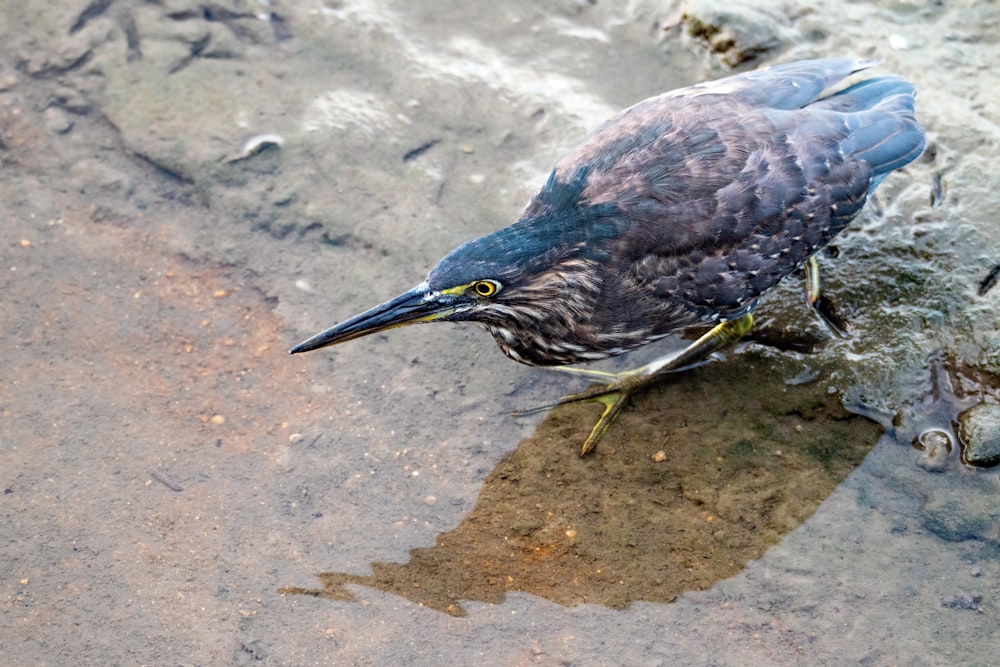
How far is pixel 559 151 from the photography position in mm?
5469

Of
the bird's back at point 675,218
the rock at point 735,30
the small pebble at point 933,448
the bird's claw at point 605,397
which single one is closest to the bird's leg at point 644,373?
the bird's claw at point 605,397

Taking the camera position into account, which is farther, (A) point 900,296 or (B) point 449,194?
(B) point 449,194

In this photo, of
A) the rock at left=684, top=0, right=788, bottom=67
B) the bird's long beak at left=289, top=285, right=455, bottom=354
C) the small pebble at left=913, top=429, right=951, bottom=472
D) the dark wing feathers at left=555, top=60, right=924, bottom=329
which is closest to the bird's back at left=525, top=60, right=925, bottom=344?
the dark wing feathers at left=555, top=60, right=924, bottom=329

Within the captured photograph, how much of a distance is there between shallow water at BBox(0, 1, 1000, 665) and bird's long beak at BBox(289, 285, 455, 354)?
1.79ft

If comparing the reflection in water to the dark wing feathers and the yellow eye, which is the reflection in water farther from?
the yellow eye

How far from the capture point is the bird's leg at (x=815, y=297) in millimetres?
4812

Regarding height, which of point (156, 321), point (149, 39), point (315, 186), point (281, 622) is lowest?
point (281, 622)

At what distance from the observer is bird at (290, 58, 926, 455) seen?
4.11 metres

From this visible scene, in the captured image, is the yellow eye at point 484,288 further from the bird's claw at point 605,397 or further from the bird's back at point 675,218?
the bird's claw at point 605,397

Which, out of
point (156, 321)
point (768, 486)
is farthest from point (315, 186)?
point (768, 486)

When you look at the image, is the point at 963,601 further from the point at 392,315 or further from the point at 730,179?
the point at 392,315

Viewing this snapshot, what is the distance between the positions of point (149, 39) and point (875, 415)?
4.56 metres

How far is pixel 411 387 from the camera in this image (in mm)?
4578

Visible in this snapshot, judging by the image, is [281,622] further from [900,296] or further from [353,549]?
[900,296]
